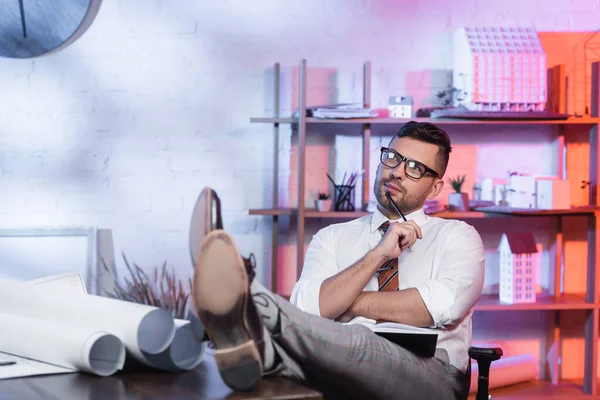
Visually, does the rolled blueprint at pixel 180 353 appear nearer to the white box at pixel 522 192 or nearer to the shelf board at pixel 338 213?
the shelf board at pixel 338 213

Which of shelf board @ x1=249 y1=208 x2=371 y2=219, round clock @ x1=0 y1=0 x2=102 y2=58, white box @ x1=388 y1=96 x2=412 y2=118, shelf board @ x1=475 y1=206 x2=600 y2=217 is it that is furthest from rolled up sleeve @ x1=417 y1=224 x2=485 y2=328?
round clock @ x1=0 y1=0 x2=102 y2=58

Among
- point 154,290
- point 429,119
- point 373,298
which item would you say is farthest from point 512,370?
point 154,290

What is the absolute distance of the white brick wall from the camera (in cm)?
403

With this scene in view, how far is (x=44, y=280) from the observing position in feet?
7.36

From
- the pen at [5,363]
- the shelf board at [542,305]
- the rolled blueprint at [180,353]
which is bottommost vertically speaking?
the shelf board at [542,305]

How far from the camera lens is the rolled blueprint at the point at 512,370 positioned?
154 inches

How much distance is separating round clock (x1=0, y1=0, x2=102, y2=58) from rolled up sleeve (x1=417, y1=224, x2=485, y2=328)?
2147 millimetres

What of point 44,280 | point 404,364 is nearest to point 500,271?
point 404,364

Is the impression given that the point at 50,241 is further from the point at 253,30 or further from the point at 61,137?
the point at 253,30

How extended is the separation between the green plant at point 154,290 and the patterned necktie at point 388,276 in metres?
1.15

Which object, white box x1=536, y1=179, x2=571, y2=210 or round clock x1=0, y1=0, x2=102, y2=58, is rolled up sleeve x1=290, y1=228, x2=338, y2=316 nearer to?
white box x1=536, y1=179, x2=571, y2=210

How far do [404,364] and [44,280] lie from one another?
0.98 m

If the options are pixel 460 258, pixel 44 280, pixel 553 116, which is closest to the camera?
pixel 44 280

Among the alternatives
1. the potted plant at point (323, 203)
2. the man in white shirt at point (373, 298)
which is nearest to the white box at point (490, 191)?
the potted plant at point (323, 203)
